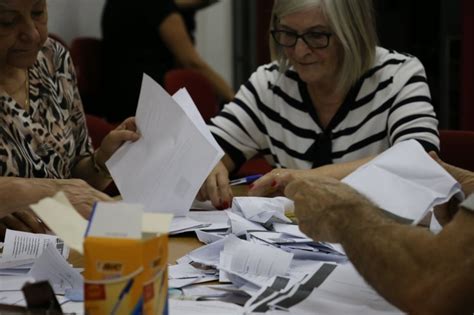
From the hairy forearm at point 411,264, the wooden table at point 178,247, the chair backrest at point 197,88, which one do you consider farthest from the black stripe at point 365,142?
the chair backrest at point 197,88

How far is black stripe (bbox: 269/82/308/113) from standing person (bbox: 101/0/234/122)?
197 centimetres

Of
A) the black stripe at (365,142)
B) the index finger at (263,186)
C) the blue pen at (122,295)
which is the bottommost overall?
the black stripe at (365,142)

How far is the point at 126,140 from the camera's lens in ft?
7.29

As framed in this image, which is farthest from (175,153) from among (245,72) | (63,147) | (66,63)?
(245,72)

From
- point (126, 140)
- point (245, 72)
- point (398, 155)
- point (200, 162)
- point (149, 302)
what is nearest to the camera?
point (149, 302)

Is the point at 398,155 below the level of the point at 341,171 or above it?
above

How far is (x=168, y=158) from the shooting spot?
2.05 metres

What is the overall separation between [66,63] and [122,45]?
7.43 feet

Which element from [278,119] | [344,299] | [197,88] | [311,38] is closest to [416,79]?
[311,38]

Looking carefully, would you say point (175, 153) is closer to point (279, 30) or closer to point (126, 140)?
point (126, 140)

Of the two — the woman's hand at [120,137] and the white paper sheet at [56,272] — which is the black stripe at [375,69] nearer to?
the woman's hand at [120,137]

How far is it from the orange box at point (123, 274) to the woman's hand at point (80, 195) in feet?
2.25

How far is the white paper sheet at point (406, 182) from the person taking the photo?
66.4 inches

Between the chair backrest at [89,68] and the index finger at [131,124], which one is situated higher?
the index finger at [131,124]
